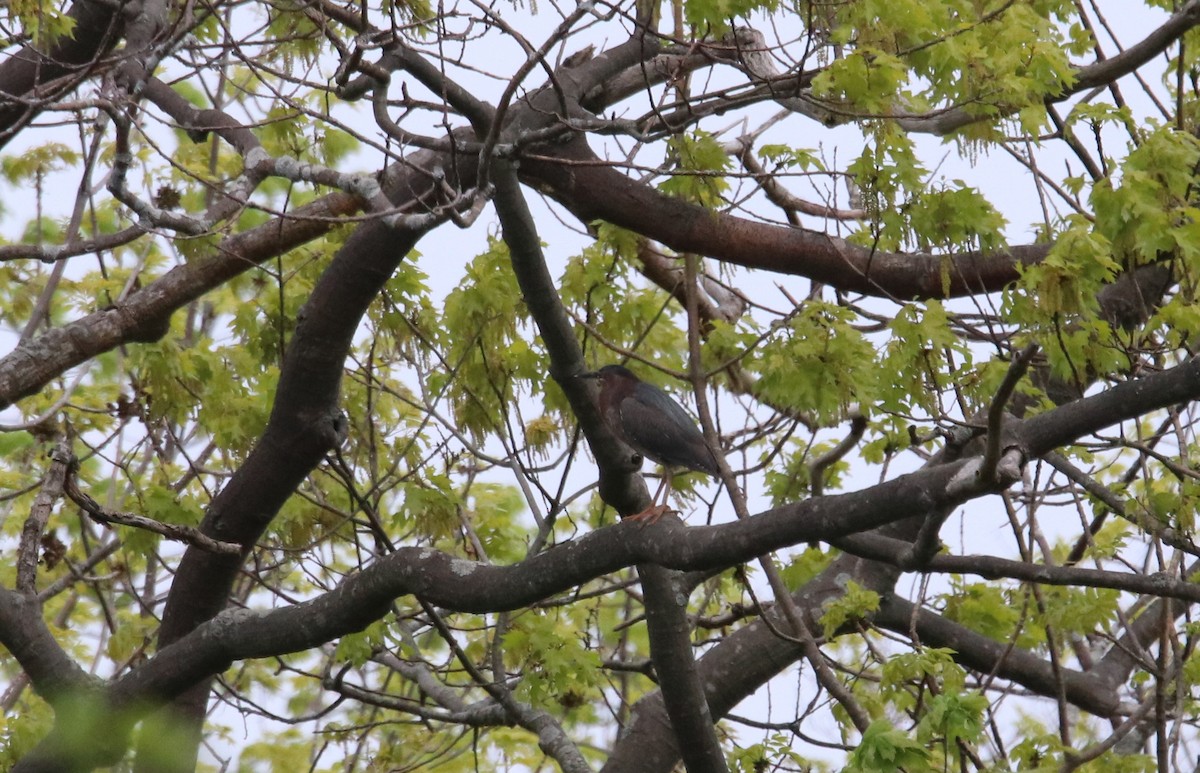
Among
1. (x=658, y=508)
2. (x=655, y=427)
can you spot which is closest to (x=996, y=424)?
(x=658, y=508)

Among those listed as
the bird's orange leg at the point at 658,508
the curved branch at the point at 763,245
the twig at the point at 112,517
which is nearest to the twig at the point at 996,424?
the bird's orange leg at the point at 658,508

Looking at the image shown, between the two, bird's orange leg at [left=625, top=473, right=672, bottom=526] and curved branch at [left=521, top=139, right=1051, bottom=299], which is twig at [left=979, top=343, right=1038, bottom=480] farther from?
curved branch at [left=521, top=139, right=1051, bottom=299]

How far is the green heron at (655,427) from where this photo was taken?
6297 millimetres

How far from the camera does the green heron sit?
6.30 m

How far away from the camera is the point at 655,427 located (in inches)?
251

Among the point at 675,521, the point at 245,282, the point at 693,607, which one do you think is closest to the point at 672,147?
the point at 675,521

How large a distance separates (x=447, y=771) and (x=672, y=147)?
4543 mm

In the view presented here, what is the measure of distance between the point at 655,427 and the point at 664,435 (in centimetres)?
7

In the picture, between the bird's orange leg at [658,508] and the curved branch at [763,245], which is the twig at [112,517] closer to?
the bird's orange leg at [658,508]

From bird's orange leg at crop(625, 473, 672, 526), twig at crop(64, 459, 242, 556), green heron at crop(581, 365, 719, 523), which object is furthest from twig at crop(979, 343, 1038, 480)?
green heron at crop(581, 365, 719, 523)

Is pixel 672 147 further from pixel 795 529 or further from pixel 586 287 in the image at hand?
pixel 795 529

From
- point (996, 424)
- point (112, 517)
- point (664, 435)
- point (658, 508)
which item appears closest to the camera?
point (996, 424)

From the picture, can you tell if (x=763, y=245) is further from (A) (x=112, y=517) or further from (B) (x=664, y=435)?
(A) (x=112, y=517)

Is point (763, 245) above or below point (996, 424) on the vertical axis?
above
